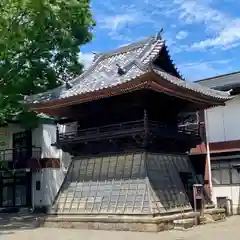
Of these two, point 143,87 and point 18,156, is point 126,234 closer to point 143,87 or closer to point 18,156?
point 143,87

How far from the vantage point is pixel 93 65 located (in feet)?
91.7

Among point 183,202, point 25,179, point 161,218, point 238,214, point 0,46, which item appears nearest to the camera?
point 161,218

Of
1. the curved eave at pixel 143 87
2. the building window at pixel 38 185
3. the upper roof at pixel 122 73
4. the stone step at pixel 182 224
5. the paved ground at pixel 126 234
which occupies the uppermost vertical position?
the upper roof at pixel 122 73

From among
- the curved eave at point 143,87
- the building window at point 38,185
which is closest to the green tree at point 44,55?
the curved eave at point 143,87

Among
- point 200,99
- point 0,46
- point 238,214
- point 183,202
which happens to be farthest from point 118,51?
point 238,214

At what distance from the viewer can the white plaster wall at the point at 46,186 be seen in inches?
1422

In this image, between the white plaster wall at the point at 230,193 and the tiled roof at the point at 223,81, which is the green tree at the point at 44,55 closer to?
the tiled roof at the point at 223,81

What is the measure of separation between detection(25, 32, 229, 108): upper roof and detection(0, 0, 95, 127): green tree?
10.7ft

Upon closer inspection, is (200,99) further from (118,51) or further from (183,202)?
(118,51)

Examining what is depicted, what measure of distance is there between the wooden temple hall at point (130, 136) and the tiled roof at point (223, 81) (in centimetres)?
347

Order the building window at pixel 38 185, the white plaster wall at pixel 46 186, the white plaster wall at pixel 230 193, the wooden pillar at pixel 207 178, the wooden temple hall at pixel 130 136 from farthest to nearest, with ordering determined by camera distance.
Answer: the building window at pixel 38 185
the white plaster wall at pixel 46 186
the wooden pillar at pixel 207 178
the white plaster wall at pixel 230 193
the wooden temple hall at pixel 130 136

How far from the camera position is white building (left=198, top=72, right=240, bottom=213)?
26922 millimetres

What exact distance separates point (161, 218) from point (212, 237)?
3.01 m

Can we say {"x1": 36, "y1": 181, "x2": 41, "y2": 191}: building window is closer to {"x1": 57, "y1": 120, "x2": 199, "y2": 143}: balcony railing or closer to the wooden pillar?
{"x1": 57, "y1": 120, "x2": 199, "y2": 143}: balcony railing
